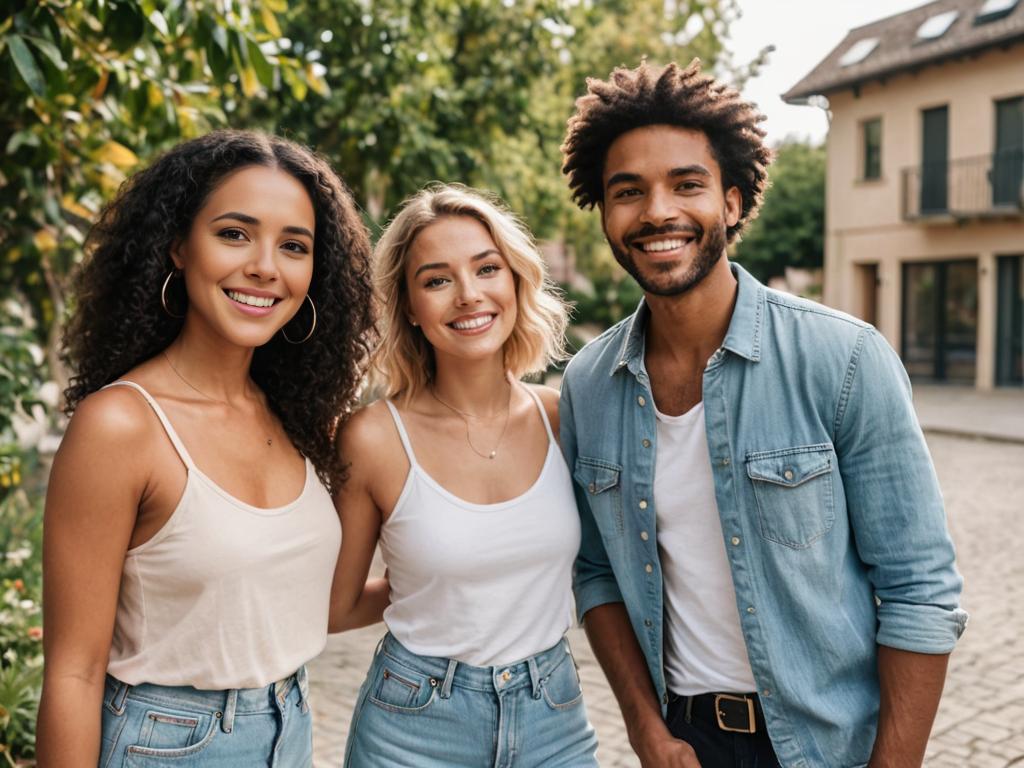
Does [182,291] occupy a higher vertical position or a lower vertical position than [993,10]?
lower

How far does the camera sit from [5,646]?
471cm

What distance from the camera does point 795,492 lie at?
2.44m

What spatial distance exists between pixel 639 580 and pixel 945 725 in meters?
3.48

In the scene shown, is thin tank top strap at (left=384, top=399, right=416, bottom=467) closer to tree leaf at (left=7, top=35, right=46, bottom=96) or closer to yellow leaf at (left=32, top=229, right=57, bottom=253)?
tree leaf at (left=7, top=35, right=46, bottom=96)

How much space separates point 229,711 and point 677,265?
151 cm

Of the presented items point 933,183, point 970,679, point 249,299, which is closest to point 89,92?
point 249,299

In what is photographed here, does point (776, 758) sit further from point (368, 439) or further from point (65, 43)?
point (65, 43)

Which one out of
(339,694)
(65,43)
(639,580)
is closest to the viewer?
(639,580)

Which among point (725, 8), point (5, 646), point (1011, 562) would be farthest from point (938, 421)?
point (5, 646)

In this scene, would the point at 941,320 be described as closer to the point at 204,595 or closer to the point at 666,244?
the point at 666,244

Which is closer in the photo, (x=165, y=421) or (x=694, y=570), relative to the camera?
(x=165, y=421)

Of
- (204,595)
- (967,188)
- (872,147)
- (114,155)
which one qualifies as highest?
(872,147)

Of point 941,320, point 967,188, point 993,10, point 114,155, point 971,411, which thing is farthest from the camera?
point 941,320

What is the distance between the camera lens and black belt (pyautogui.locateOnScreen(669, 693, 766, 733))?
8.29 feet
